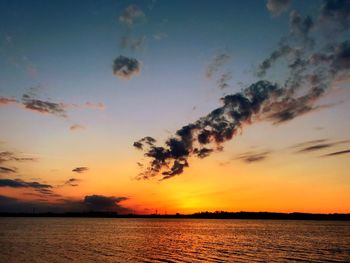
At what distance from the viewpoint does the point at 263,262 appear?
182ft

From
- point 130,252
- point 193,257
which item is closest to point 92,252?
point 130,252

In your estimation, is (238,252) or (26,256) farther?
(238,252)

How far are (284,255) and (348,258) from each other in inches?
404

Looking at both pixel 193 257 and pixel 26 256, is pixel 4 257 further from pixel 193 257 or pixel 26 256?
pixel 193 257

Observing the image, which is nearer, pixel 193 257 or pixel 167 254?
pixel 193 257

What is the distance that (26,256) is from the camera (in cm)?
6144

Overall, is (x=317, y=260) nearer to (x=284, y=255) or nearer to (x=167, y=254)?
(x=284, y=255)

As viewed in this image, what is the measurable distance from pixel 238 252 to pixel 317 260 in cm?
1541

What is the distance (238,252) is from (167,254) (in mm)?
13964

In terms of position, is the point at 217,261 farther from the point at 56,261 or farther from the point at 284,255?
the point at 56,261

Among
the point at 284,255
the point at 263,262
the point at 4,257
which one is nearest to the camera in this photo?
the point at 263,262

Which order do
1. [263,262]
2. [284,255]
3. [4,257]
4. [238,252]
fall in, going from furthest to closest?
[238,252] < [284,255] < [4,257] < [263,262]

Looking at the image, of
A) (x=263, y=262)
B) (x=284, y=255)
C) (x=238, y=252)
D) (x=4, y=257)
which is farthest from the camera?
(x=238, y=252)

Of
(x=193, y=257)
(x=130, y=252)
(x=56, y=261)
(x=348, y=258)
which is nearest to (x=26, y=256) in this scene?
(x=56, y=261)
